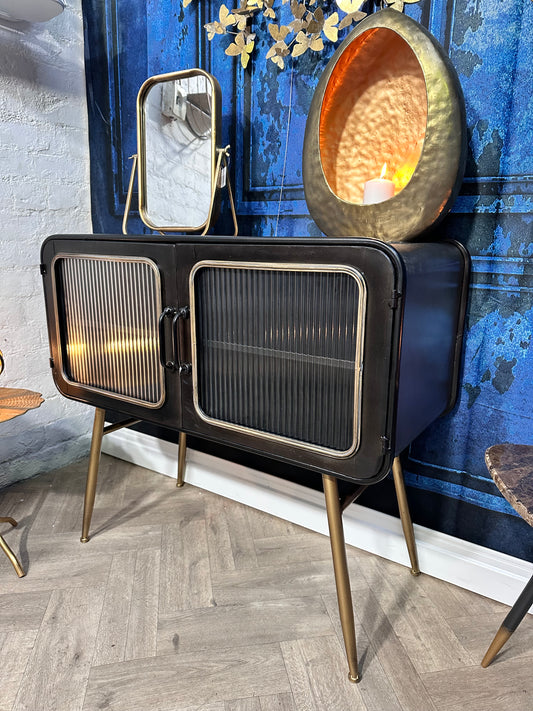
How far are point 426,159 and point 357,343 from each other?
0.44 metres

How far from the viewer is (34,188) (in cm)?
183

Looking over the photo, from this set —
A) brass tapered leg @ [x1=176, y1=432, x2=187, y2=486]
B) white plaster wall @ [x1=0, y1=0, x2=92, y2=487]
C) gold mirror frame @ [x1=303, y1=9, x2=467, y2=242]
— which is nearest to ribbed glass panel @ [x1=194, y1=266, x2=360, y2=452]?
gold mirror frame @ [x1=303, y1=9, x2=467, y2=242]

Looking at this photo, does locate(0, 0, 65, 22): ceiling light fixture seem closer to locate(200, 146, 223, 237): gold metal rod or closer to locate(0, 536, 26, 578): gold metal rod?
locate(200, 146, 223, 237): gold metal rod

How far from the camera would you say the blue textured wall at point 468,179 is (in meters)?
1.10

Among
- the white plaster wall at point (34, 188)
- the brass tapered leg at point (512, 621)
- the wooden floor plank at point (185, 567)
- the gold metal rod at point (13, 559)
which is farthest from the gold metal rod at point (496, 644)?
the white plaster wall at point (34, 188)

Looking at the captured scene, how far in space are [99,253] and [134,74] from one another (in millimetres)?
875

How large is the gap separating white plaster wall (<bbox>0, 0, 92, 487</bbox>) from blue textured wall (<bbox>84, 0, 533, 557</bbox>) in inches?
9.5

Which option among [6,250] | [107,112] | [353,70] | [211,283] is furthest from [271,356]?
[107,112]

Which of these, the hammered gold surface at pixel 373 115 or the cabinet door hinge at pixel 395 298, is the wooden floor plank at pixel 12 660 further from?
the hammered gold surface at pixel 373 115

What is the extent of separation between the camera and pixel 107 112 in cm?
186

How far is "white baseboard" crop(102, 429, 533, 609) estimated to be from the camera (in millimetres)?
1283

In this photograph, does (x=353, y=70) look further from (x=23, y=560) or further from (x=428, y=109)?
(x=23, y=560)

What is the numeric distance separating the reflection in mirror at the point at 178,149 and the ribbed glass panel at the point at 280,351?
46 cm

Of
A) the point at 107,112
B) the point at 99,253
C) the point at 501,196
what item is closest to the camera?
the point at 501,196
